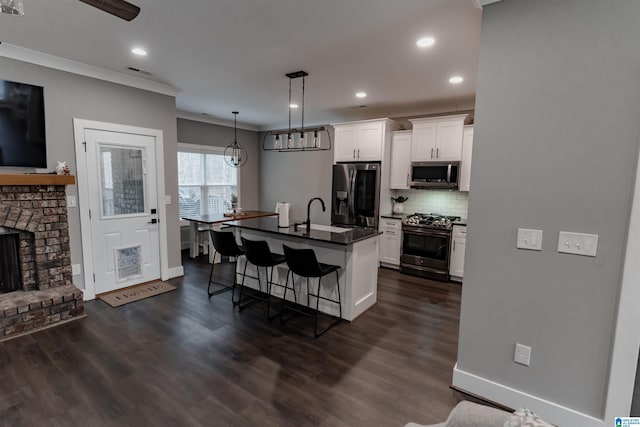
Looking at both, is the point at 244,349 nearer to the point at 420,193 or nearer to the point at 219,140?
the point at 420,193

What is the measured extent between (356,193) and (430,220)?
1.32m

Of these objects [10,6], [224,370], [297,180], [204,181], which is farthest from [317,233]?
[204,181]

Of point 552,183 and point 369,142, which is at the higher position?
point 369,142

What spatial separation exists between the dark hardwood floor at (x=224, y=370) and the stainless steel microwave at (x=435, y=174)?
2041mm

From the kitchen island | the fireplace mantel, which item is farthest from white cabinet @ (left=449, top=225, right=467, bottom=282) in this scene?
the fireplace mantel

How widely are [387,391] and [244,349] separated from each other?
129 cm

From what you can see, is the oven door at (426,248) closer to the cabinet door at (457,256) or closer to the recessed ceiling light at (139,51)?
the cabinet door at (457,256)

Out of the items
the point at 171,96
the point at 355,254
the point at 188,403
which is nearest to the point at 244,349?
the point at 188,403

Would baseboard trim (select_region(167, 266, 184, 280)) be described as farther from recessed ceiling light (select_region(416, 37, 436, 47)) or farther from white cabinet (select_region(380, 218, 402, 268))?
recessed ceiling light (select_region(416, 37, 436, 47))

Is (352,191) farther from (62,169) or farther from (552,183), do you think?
(62,169)

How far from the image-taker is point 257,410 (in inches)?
79.2

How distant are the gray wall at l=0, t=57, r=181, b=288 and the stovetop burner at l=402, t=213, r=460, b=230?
3.85 m

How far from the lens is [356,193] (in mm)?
5332

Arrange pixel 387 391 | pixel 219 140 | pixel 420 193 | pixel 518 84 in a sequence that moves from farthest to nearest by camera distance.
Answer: pixel 219 140, pixel 420 193, pixel 387 391, pixel 518 84
